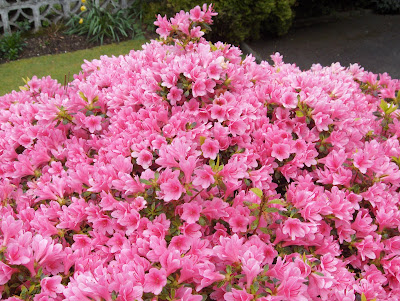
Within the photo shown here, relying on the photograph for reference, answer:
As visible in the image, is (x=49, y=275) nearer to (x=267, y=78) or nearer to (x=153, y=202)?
(x=153, y=202)

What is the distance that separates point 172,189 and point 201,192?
171 millimetres

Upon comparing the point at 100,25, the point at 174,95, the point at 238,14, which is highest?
the point at 174,95

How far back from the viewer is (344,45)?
768cm

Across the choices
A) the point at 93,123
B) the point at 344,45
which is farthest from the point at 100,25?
the point at 93,123

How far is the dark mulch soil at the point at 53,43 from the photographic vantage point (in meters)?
7.04

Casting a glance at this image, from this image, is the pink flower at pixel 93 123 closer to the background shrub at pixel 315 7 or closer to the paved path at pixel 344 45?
the paved path at pixel 344 45

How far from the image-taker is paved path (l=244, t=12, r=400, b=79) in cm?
701

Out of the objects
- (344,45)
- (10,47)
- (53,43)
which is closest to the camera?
(10,47)

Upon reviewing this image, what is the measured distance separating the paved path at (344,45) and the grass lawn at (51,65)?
2735mm

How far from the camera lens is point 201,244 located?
4.53 feet

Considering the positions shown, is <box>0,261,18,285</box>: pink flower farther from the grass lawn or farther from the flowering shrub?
the grass lawn

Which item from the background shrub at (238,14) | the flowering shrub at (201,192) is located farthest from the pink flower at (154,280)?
the background shrub at (238,14)

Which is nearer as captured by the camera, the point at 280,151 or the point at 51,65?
the point at 280,151

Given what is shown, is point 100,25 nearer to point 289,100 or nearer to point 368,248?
point 289,100
